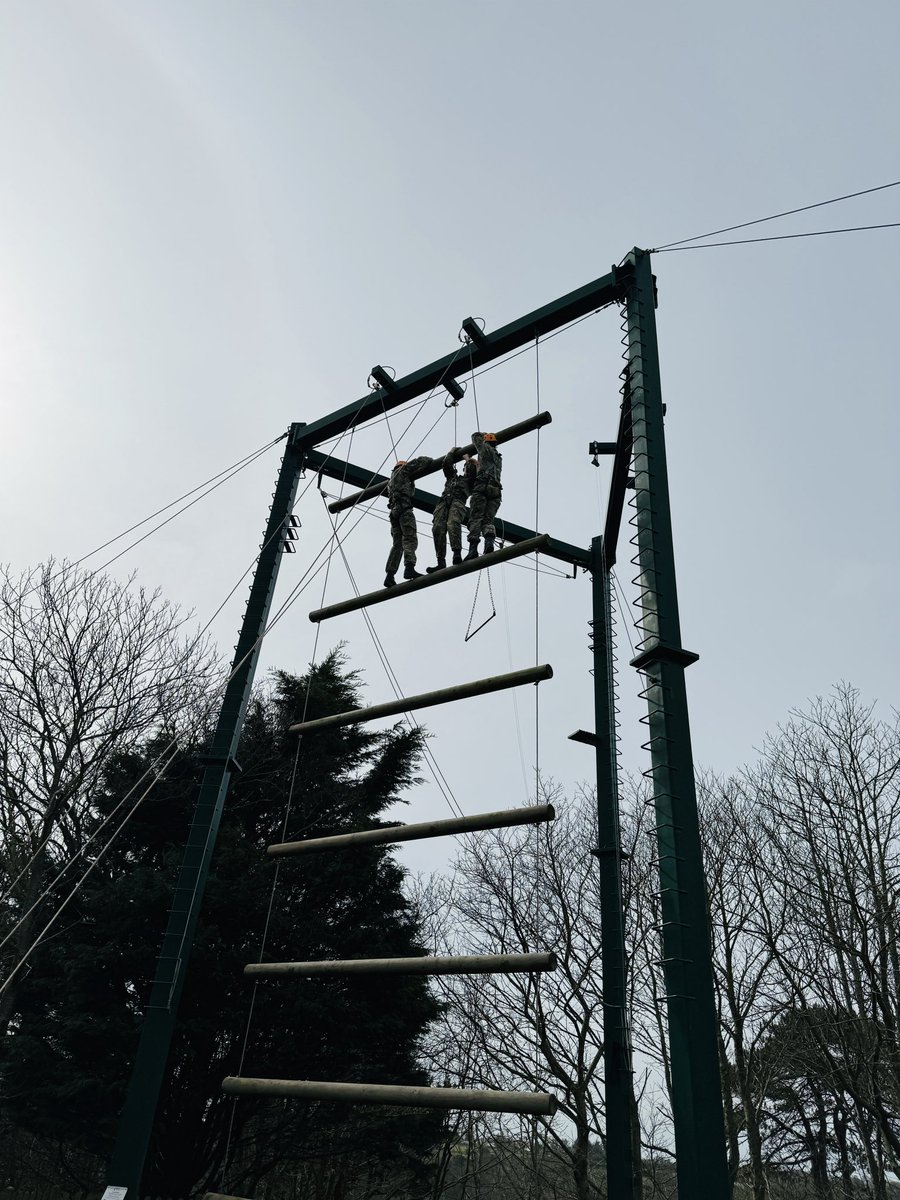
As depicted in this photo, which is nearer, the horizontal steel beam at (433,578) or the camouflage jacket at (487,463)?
the horizontal steel beam at (433,578)

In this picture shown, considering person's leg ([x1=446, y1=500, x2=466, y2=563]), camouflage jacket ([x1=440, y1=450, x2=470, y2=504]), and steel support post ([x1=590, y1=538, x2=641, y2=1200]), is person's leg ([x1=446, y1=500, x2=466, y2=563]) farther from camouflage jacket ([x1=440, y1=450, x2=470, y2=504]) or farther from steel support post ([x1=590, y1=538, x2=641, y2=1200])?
steel support post ([x1=590, y1=538, x2=641, y2=1200])

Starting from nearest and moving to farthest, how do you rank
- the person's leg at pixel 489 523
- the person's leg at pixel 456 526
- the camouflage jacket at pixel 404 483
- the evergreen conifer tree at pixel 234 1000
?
1. the person's leg at pixel 489 523
2. the person's leg at pixel 456 526
3. the camouflage jacket at pixel 404 483
4. the evergreen conifer tree at pixel 234 1000

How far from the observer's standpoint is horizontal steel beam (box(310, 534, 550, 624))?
562 cm

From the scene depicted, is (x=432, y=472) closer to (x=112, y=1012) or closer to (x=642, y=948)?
(x=112, y=1012)

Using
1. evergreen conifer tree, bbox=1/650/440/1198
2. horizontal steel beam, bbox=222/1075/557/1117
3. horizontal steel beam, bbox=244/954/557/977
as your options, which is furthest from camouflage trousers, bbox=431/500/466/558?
evergreen conifer tree, bbox=1/650/440/1198

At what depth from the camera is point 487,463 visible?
6.74 meters

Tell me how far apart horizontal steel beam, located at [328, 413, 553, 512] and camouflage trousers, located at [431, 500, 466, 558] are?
498mm

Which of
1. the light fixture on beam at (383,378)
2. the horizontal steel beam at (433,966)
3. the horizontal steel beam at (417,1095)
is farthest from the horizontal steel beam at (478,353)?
the horizontal steel beam at (417,1095)

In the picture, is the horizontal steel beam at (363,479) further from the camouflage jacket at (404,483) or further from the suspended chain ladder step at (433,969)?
the suspended chain ladder step at (433,969)

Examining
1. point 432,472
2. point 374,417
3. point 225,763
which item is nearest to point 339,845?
point 225,763

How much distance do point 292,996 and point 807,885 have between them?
8.80 m

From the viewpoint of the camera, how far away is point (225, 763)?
21.9 feet

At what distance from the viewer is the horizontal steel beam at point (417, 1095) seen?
380 cm

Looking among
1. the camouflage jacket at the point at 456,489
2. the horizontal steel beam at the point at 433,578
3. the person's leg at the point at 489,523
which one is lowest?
the horizontal steel beam at the point at 433,578
